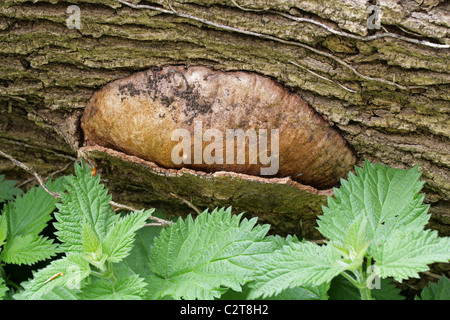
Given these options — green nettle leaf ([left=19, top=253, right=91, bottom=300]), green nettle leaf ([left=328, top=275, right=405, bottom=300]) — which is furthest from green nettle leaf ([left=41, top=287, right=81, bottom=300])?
green nettle leaf ([left=328, top=275, right=405, bottom=300])

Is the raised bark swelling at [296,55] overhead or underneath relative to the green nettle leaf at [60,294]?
overhead

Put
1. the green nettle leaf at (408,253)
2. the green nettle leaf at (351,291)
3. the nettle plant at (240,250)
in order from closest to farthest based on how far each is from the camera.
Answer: the green nettle leaf at (408,253) → the nettle plant at (240,250) → the green nettle leaf at (351,291)

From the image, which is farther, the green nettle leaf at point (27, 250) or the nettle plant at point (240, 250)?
the green nettle leaf at point (27, 250)

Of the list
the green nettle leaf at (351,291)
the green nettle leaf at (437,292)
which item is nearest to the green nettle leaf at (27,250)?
the green nettle leaf at (351,291)

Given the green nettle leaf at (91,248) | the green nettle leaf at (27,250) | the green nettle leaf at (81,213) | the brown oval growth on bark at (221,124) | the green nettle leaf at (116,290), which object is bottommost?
the green nettle leaf at (116,290)

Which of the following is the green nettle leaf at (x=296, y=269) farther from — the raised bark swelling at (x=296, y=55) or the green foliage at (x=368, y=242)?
the raised bark swelling at (x=296, y=55)

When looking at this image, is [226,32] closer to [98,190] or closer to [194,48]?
[194,48]
